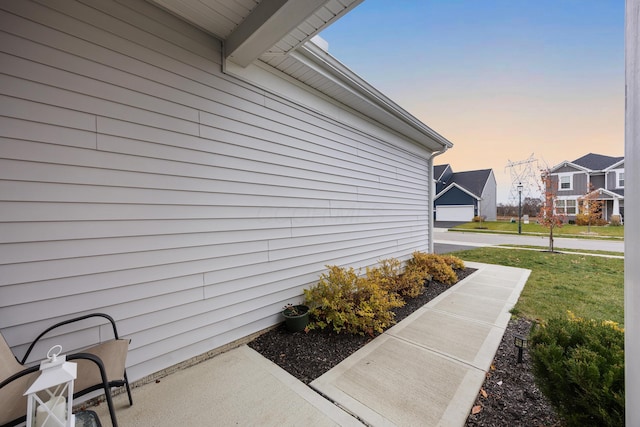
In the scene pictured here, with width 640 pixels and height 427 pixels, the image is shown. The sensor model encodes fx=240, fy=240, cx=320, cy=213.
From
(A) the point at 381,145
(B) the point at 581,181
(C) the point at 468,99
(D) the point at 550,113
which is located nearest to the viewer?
(A) the point at 381,145

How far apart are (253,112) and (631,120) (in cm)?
299

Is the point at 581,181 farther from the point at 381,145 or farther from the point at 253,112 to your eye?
the point at 253,112

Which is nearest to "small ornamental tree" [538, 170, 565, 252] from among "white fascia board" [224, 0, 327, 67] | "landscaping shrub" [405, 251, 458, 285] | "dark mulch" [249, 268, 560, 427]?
"landscaping shrub" [405, 251, 458, 285]

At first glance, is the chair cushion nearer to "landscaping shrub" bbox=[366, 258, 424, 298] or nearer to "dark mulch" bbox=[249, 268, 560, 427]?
"dark mulch" bbox=[249, 268, 560, 427]

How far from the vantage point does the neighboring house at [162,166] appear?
1680 millimetres

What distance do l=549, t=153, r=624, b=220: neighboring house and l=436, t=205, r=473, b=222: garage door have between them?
6265 millimetres

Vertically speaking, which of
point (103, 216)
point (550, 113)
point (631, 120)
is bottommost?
point (103, 216)

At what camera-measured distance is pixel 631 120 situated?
968mm

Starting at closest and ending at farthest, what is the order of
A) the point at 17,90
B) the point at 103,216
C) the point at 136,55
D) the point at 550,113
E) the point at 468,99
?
the point at 17,90 < the point at 103,216 < the point at 136,55 < the point at 550,113 < the point at 468,99

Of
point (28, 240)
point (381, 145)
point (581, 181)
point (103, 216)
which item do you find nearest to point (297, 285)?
point (103, 216)

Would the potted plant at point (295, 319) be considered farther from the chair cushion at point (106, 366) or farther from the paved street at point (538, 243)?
the paved street at point (538, 243)

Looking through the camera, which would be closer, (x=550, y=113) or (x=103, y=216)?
(x=103, y=216)

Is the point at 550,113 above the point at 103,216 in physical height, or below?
above

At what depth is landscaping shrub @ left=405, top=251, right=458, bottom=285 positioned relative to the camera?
5113mm
